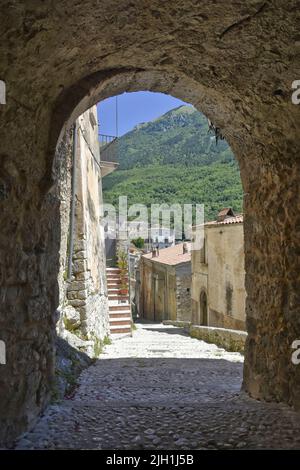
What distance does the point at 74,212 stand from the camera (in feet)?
25.9

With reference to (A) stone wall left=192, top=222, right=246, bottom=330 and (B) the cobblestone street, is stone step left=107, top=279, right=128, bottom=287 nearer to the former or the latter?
(A) stone wall left=192, top=222, right=246, bottom=330

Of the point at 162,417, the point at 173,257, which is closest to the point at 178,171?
the point at 173,257

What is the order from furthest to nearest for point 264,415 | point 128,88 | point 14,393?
point 128,88 < point 264,415 < point 14,393

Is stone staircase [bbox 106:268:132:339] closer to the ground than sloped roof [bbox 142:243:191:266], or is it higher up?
closer to the ground

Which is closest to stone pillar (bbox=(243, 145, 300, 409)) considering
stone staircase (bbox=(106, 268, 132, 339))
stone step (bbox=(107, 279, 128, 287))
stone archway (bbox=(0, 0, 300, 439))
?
stone archway (bbox=(0, 0, 300, 439))

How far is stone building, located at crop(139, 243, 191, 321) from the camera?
24250 mm

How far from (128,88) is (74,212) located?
407cm

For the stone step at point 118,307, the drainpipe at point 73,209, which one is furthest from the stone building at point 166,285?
Result: the drainpipe at point 73,209

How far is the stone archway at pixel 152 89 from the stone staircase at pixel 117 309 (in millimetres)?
7079

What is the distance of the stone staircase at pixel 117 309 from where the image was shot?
36.6ft

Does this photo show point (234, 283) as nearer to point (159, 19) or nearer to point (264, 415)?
point (264, 415)

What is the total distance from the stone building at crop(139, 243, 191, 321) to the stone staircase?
35.7ft

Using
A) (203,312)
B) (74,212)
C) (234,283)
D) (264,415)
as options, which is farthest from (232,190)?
(264,415)

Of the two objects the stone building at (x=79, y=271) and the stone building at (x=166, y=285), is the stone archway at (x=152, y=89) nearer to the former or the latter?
the stone building at (x=79, y=271)
